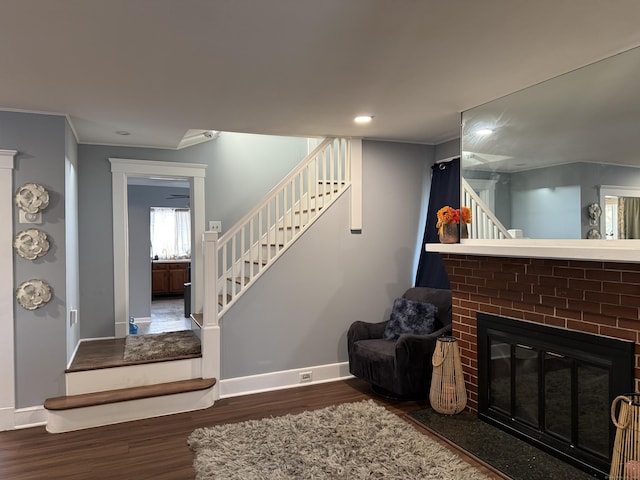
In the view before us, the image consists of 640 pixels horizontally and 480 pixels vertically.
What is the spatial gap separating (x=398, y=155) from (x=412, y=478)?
3.13 metres

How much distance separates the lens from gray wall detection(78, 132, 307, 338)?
464 cm

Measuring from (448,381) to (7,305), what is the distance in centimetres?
340

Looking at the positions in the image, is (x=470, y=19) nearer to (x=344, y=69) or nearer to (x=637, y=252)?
(x=344, y=69)

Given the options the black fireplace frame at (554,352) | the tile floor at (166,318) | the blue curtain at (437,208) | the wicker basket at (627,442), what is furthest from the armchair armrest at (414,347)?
the tile floor at (166,318)

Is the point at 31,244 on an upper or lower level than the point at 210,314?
upper

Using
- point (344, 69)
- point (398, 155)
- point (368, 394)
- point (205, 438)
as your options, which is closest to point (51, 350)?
point (205, 438)

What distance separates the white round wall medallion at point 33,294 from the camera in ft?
11.1

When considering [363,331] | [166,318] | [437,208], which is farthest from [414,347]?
[166,318]

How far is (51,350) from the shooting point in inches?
138

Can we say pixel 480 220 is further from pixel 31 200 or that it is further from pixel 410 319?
pixel 31 200

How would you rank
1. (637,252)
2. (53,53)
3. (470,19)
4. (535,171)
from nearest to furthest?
(470,19) < (637,252) < (53,53) < (535,171)

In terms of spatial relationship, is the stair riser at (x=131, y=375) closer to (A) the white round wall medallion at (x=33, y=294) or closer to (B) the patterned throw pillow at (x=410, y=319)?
(A) the white round wall medallion at (x=33, y=294)

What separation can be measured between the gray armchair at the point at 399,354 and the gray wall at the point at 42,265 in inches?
97.0

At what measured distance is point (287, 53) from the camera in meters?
2.36
